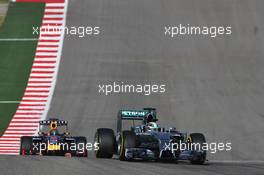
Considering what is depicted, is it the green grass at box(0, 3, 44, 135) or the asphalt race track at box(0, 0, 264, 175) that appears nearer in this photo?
the asphalt race track at box(0, 0, 264, 175)

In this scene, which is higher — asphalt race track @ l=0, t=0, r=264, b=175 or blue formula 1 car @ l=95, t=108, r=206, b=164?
asphalt race track @ l=0, t=0, r=264, b=175

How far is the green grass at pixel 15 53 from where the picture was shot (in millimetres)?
34969

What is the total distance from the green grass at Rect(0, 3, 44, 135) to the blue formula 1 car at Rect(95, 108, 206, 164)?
969 centimetres

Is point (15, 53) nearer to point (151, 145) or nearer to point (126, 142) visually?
point (151, 145)

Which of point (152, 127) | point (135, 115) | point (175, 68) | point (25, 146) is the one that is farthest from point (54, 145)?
point (175, 68)

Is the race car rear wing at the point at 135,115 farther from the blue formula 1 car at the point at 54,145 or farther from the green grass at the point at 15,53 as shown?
the green grass at the point at 15,53

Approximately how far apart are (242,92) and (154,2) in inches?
587

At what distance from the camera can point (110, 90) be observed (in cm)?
3525

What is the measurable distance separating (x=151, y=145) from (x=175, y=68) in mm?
17449

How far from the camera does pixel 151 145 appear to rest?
830 inches

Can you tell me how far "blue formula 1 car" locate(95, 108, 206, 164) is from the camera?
2027cm

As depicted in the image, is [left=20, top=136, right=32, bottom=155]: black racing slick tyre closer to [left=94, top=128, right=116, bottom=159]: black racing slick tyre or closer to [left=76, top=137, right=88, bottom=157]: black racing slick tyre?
[left=76, top=137, right=88, bottom=157]: black racing slick tyre

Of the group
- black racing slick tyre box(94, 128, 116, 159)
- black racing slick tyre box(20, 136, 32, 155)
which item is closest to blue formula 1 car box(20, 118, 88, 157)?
black racing slick tyre box(20, 136, 32, 155)

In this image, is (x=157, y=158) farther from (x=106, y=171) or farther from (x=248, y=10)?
(x=248, y=10)
